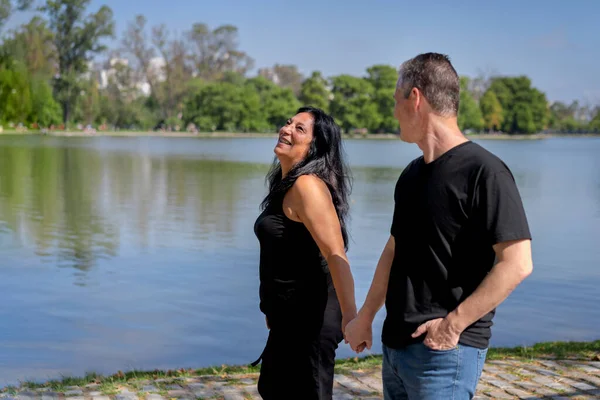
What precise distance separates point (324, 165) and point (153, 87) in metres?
106

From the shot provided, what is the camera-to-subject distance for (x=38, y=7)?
3625 inches

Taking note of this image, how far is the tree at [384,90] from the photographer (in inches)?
4222

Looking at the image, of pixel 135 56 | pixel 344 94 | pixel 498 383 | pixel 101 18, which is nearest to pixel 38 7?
pixel 101 18

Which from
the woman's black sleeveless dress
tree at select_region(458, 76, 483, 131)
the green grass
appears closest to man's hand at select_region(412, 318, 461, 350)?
the woman's black sleeveless dress

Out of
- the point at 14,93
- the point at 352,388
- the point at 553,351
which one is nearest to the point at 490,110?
the point at 14,93

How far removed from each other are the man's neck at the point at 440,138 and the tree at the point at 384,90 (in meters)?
105

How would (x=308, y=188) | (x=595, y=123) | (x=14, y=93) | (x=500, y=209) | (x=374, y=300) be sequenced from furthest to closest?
(x=595, y=123) → (x=14, y=93) → (x=308, y=188) → (x=374, y=300) → (x=500, y=209)

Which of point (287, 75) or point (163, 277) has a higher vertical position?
point (287, 75)

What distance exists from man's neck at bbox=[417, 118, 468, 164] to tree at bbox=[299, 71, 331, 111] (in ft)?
320

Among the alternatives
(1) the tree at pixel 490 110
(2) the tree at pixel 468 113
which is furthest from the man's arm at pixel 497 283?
(1) the tree at pixel 490 110

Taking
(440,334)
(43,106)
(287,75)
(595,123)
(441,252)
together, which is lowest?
(440,334)

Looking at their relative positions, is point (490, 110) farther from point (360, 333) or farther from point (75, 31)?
point (360, 333)

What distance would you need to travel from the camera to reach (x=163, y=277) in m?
10.2

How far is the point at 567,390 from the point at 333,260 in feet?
8.72
